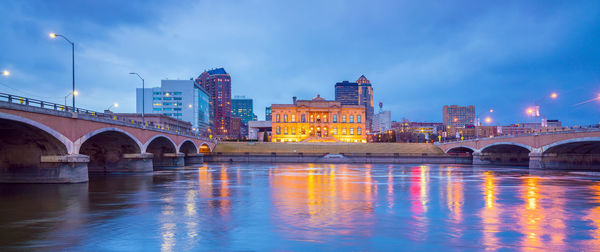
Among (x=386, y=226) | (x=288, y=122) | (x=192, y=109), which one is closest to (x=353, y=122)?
(x=288, y=122)

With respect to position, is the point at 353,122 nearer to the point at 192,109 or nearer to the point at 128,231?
the point at 192,109

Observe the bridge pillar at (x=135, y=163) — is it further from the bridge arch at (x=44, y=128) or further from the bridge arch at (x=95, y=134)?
the bridge arch at (x=44, y=128)

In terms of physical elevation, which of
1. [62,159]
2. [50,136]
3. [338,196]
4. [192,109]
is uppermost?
[192,109]

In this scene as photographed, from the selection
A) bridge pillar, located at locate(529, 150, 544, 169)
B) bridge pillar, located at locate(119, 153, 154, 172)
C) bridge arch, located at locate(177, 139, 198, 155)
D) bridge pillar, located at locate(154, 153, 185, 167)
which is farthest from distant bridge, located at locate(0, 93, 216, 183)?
bridge pillar, located at locate(529, 150, 544, 169)

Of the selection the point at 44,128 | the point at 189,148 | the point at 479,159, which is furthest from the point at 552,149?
the point at 189,148

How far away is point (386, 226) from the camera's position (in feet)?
53.2

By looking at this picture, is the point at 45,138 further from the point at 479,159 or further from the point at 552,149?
the point at 479,159

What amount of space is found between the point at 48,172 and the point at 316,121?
125 metres

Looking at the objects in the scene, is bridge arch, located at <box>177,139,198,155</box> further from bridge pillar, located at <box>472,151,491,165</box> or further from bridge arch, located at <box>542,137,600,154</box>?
bridge arch, located at <box>542,137,600,154</box>

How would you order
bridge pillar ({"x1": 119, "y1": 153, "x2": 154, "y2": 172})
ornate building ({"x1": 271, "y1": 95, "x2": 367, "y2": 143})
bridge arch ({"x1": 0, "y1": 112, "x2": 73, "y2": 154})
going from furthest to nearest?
ornate building ({"x1": 271, "y1": 95, "x2": 367, "y2": 143})
bridge pillar ({"x1": 119, "y1": 153, "x2": 154, "y2": 172})
bridge arch ({"x1": 0, "y1": 112, "x2": 73, "y2": 154})

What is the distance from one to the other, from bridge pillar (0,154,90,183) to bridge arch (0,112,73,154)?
1.10 meters

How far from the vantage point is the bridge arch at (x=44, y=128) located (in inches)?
1018

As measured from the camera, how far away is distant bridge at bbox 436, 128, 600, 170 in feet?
174

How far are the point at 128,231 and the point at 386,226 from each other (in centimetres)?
1099
